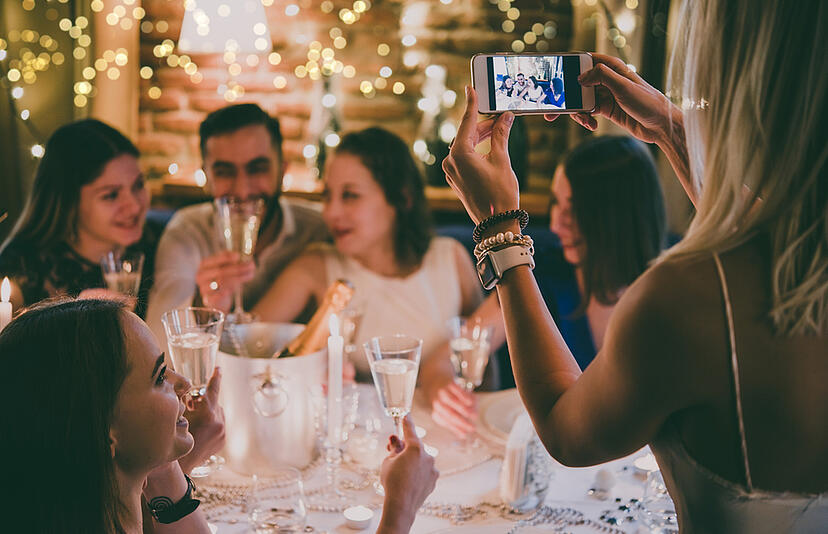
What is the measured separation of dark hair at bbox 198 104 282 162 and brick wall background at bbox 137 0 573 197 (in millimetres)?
1120

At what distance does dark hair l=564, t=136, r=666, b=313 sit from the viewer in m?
2.32

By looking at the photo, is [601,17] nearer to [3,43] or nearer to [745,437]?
[3,43]

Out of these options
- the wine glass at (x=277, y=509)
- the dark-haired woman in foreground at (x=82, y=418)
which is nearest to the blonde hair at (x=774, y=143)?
the dark-haired woman in foreground at (x=82, y=418)

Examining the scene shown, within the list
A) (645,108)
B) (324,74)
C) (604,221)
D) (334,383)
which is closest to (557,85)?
(645,108)

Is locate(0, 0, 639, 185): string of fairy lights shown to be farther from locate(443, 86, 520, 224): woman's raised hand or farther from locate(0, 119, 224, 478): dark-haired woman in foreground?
locate(443, 86, 520, 224): woman's raised hand

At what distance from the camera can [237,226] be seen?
2.16 metres

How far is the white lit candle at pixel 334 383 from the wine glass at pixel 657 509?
560 millimetres

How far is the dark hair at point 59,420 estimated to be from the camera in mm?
868

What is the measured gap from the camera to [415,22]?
153 inches

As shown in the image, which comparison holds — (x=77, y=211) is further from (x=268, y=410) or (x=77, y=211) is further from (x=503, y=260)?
(x=503, y=260)

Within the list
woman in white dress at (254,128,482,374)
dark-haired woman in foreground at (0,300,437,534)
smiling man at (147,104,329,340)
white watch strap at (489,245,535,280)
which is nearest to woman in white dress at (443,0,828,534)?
white watch strap at (489,245,535,280)

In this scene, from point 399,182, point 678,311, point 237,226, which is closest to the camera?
point 678,311

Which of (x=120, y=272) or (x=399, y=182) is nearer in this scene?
(x=120, y=272)

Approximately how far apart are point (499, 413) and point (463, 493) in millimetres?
368
